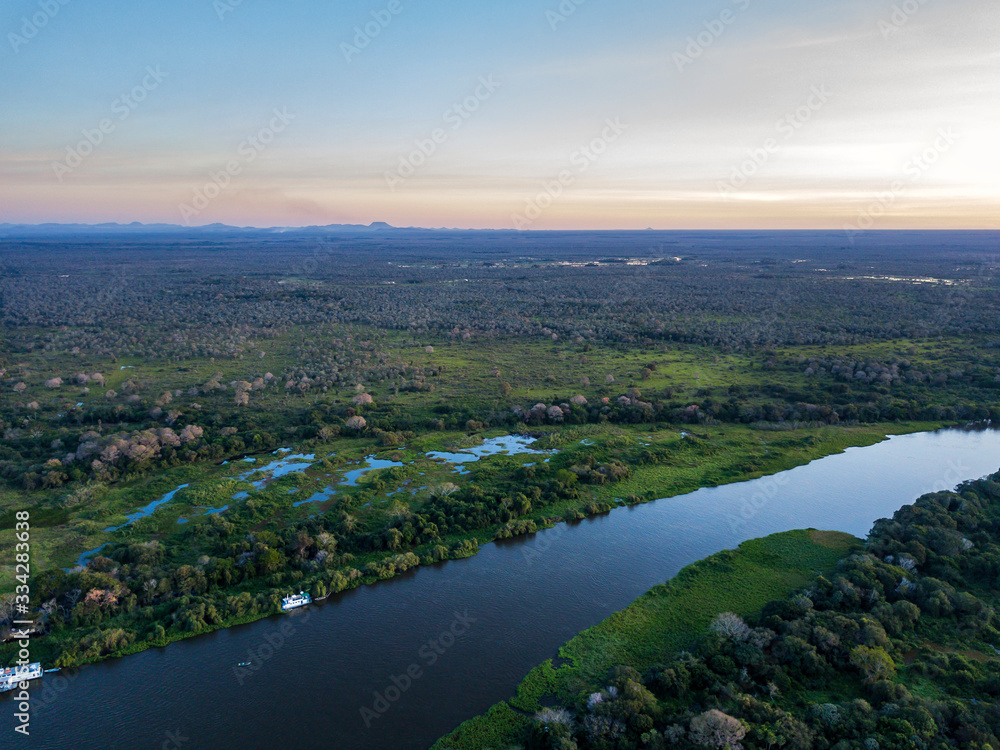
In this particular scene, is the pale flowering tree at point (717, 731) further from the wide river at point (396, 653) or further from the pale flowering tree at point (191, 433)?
the pale flowering tree at point (191, 433)

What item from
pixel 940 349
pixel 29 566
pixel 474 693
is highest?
pixel 940 349

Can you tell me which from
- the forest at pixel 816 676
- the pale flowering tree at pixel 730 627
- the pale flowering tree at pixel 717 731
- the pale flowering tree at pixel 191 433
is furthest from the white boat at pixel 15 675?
the pale flowering tree at pixel 730 627

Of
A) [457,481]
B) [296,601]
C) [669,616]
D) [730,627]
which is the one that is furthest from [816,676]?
[457,481]

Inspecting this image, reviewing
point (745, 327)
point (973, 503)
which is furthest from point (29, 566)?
point (745, 327)

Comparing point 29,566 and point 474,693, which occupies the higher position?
point 29,566

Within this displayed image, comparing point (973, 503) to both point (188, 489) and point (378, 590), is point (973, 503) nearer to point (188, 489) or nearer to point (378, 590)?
point (378, 590)

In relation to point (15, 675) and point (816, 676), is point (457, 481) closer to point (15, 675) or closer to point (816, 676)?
point (816, 676)

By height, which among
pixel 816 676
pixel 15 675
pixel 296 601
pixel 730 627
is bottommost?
pixel 816 676
